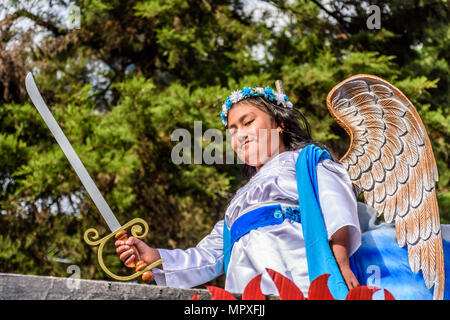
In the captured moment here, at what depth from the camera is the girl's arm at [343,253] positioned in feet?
5.06

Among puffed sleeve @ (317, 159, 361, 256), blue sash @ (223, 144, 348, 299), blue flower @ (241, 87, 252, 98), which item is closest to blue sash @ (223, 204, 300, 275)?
blue sash @ (223, 144, 348, 299)

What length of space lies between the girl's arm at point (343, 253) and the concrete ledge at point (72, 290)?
650 millimetres

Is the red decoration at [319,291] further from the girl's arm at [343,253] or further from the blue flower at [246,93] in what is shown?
the blue flower at [246,93]

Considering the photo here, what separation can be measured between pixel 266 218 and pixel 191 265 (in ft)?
1.22

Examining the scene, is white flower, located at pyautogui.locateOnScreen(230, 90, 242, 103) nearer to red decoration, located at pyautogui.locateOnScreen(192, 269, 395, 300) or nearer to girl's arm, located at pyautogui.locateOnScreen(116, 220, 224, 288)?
girl's arm, located at pyautogui.locateOnScreen(116, 220, 224, 288)

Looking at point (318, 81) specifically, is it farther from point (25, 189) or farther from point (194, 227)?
point (25, 189)

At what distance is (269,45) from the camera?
5.29 m

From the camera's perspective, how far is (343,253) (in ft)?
5.21

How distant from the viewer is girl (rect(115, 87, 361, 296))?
1.63 m

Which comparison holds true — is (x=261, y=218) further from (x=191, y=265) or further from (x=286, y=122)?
(x=286, y=122)

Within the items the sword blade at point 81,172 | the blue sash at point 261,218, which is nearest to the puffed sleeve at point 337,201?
the blue sash at point 261,218

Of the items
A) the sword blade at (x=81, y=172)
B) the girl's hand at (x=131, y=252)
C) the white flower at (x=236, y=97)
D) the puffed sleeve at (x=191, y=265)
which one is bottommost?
the puffed sleeve at (x=191, y=265)

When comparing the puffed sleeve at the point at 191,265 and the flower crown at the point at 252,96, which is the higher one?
the flower crown at the point at 252,96

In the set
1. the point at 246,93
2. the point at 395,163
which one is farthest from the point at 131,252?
the point at 395,163
